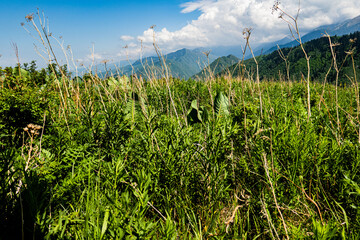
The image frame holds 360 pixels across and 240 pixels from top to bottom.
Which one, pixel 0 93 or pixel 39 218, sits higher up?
pixel 0 93

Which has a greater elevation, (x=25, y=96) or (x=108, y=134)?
(x=25, y=96)

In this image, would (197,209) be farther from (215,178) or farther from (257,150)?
(257,150)

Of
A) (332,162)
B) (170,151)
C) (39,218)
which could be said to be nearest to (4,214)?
(39,218)

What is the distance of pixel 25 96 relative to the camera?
2307mm

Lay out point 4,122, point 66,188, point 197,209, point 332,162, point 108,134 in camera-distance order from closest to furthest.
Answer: point 66,188 → point 197,209 → point 332,162 → point 108,134 → point 4,122

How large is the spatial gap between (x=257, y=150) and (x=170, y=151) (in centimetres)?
69

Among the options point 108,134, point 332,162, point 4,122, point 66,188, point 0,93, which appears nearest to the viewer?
point 66,188

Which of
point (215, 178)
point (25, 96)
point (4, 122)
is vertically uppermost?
point (25, 96)

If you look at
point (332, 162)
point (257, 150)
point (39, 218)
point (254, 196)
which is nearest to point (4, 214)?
point (39, 218)

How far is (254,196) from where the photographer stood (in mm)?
1509

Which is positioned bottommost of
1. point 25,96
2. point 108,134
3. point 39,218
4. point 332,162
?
point 332,162

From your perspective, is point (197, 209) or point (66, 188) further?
point (197, 209)

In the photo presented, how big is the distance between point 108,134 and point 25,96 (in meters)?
1.29

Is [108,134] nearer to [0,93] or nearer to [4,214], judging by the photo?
[4,214]
